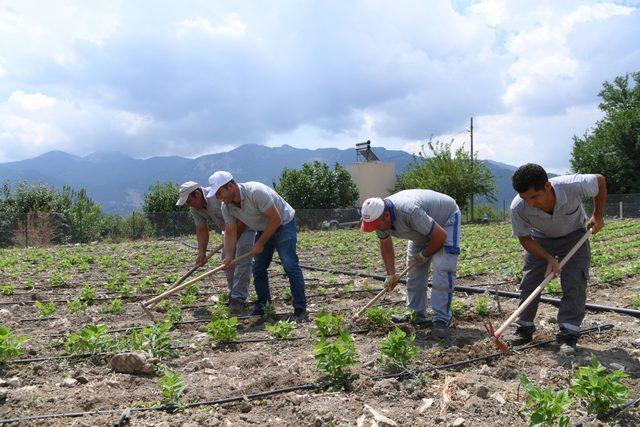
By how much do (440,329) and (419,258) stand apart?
26.6 inches

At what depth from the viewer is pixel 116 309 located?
21.5 feet

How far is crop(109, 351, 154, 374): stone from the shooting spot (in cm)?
400

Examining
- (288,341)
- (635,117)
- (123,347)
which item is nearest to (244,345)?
(288,341)

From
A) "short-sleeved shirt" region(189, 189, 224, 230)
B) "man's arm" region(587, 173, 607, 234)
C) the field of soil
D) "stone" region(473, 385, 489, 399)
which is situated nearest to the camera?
the field of soil

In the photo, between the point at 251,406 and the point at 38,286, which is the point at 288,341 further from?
the point at 38,286

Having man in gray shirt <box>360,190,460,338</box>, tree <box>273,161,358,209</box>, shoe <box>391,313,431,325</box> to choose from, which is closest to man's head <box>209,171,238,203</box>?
man in gray shirt <box>360,190,460,338</box>

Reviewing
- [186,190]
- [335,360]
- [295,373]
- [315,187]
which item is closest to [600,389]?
[335,360]

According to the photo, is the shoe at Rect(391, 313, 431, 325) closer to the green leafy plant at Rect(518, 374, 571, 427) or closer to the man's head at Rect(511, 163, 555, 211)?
the man's head at Rect(511, 163, 555, 211)

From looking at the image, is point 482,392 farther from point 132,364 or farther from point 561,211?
point 132,364

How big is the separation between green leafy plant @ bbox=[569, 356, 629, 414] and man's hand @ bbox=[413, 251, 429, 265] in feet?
7.35

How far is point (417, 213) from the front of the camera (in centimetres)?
489

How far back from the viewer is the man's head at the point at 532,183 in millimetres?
3992

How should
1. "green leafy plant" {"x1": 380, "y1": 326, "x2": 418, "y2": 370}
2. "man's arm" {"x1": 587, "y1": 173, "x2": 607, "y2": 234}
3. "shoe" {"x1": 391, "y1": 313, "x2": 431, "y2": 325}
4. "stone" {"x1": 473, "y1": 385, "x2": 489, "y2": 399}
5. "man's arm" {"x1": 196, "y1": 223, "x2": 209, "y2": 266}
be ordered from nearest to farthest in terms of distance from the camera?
"stone" {"x1": 473, "y1": 385, "x2": 489, "y2": 399} → "green leafy plant" {"x1": 380, "y1": 326, "x2": 418, "y2": 370} → "man's arm" {"x1": 587, "y1": 173, "x2": 607, "y2": 234} → "shoe" {"x1": 391, "y1": 313, "x2": 431, "y2": 325} → "man's arm" {"x1": 196, "y1": 223, "x2": 209, "y2": 266}

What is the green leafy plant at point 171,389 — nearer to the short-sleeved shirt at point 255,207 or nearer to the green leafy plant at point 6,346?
the green leafy plant at point 6,346
